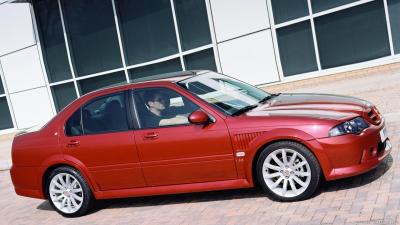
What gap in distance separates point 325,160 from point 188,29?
346 inches

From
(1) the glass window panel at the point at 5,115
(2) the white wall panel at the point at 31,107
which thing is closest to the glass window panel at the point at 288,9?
(2) the white wall panel at the point at 31,107

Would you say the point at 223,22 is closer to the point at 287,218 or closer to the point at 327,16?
the point at 327,16

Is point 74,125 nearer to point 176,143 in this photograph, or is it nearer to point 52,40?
point 176,143

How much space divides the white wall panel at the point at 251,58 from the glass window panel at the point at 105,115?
6687 millimetres

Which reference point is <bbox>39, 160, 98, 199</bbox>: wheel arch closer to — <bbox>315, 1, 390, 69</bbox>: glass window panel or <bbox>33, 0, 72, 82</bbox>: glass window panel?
Result: <bbox>315, 1, 390, 69</bbox>: glass window panel

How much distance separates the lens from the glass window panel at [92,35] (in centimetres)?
1526

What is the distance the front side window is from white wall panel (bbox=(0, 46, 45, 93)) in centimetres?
1098

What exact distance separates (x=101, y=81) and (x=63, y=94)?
5.48 ft

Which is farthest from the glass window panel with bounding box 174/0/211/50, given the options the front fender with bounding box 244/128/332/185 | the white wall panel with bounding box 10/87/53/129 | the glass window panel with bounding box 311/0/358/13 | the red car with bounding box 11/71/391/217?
the front fender with bounding box 244/128/332/185

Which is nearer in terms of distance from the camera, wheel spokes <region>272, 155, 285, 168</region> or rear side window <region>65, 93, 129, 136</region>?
wheel spokes <region>272, 155, 285, 168</region>

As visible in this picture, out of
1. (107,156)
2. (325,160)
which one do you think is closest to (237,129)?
(325,160)

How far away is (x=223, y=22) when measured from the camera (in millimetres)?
13383

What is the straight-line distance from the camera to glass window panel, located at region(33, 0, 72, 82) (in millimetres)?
16297

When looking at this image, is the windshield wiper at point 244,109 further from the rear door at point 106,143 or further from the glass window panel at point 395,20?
the glass window panel at point 395,20
